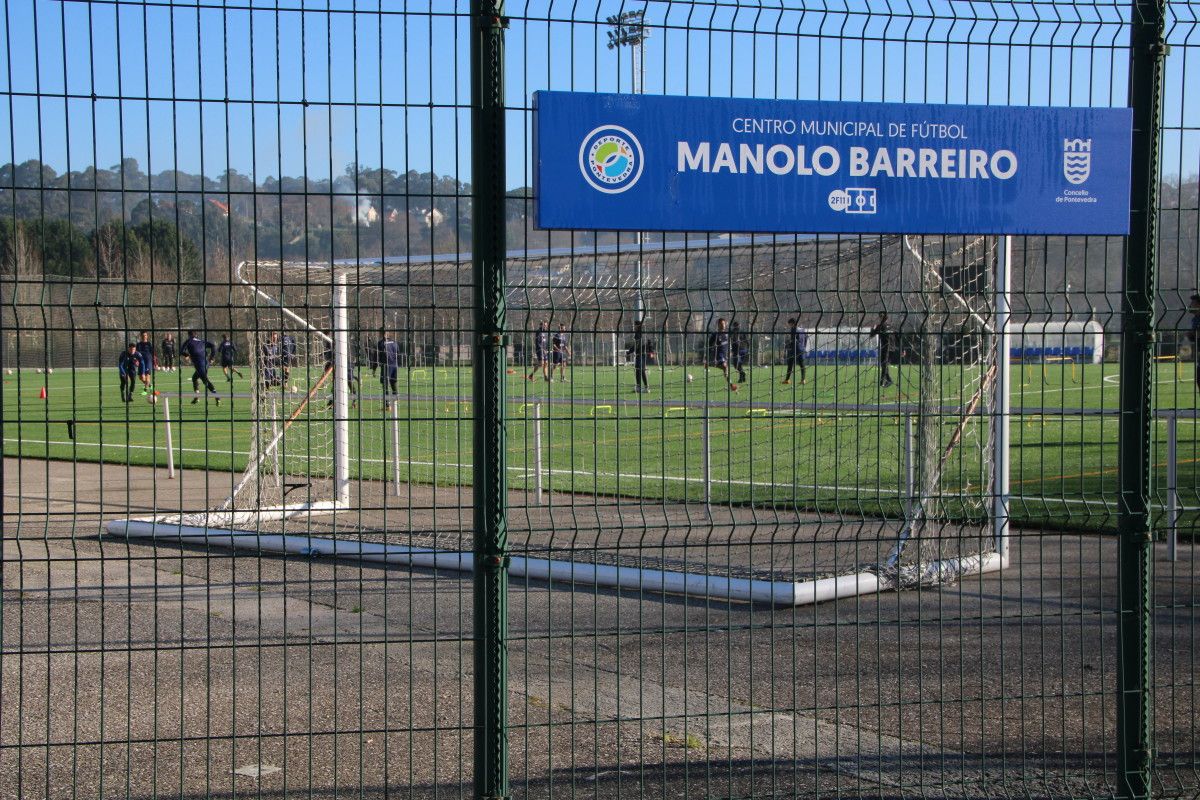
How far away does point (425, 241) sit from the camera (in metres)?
4.86

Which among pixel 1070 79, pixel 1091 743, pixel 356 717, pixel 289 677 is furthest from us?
pixel 289 677

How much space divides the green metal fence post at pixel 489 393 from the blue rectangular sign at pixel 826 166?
0.18 m

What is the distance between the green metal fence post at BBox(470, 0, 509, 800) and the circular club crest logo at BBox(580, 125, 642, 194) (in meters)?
0.31

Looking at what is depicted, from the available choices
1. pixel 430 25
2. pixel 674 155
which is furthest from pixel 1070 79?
pixel 430 25

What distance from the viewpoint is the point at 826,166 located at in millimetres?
4504

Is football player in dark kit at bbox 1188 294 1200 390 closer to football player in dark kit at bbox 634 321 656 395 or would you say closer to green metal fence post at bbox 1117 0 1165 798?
green metal fence post at bbox 1117 0 1165 798

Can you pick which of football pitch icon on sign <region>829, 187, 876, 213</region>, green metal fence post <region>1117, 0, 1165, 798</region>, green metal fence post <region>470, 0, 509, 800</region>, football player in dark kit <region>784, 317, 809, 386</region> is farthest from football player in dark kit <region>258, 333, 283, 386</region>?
green metal fence post <region>1117, 0, 1165, 798</region>

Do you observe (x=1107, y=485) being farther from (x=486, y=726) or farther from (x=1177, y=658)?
(x=486, y=726)

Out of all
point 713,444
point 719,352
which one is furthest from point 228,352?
point 713,444

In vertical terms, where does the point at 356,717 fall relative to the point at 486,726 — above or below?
below

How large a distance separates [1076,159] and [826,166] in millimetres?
1006

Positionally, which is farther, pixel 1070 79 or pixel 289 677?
→ pixel 289 677

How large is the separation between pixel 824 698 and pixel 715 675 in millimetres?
709

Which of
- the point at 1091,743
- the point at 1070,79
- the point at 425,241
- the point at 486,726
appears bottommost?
the point at 1091,743
